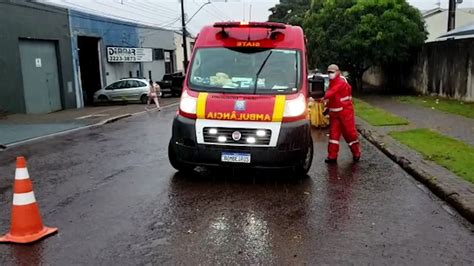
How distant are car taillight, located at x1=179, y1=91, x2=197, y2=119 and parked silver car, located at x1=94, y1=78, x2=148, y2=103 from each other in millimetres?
23898

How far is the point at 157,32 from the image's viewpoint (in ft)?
149

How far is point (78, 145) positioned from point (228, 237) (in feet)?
28.5

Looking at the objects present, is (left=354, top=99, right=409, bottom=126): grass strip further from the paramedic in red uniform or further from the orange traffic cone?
the orange traffic cone

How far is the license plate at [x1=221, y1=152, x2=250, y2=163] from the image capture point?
24.8 feet

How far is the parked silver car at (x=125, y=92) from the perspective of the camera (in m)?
31.5

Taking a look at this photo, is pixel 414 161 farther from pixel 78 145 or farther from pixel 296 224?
pixel 78 145

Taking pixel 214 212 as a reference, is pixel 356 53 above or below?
above

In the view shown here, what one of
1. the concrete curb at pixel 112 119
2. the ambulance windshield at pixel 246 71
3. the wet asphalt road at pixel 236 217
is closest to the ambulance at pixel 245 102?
the ambulance windshield at pixel 246 71

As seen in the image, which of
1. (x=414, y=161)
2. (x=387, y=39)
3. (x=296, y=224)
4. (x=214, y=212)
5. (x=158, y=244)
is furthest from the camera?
(x=387, y=39)

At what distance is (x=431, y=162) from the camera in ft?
29.2

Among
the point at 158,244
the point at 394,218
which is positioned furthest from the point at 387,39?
the point at 158,244

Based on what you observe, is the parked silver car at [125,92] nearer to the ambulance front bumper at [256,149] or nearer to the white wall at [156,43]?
the white wall at [156,43]

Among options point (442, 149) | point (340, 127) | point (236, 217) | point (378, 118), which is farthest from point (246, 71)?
point (378, 118)

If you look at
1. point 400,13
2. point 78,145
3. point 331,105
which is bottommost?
point 78,145
